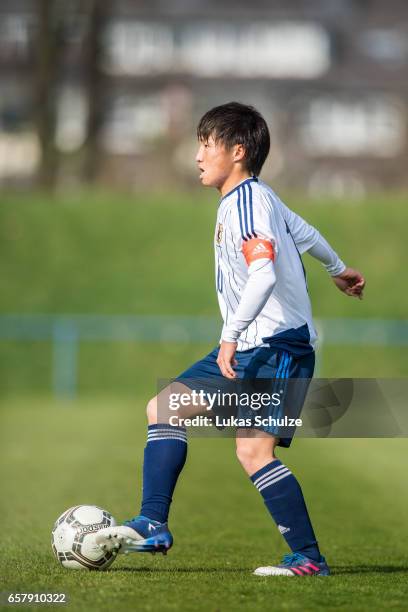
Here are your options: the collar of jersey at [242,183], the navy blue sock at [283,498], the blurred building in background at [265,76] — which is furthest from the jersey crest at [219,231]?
the blurred building in background at [265,76]

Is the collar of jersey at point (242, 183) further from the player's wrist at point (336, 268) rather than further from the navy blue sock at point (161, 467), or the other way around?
the navy blue sock at point (161, 467)

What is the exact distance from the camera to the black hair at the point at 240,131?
17.4ft

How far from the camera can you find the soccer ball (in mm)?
5309

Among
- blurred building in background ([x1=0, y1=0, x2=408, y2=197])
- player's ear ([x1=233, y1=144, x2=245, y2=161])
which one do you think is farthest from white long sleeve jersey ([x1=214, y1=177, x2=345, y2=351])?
blurred building in background ([x1=0, y1=0, x2=408, y2=197])

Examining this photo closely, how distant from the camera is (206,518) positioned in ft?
26.6

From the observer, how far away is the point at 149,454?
526 centimetres

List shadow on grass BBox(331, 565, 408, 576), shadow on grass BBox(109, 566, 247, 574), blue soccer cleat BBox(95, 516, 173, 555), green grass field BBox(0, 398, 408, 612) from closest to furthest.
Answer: green grass field BBox(0, 398, 408, 612), blue soccer cleat BBox(95, 516, 173, 555), shadow on grass BBox(109, 566, 247, 574), shadow on grass BBox(331, 565, 408, 576)

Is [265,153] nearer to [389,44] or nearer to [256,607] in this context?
[256,607]

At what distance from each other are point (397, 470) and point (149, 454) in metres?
7.17

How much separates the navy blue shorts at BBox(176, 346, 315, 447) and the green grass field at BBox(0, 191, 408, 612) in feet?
2.29

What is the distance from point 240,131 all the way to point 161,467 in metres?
1.48

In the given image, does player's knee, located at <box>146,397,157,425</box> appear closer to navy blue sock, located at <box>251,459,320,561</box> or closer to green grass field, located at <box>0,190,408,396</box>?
navy blue sock, located at <box>251,459,320,561</box>

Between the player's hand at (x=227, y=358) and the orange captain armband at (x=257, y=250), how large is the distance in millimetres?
348

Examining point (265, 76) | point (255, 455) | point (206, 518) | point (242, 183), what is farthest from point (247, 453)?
point (265, 76)
